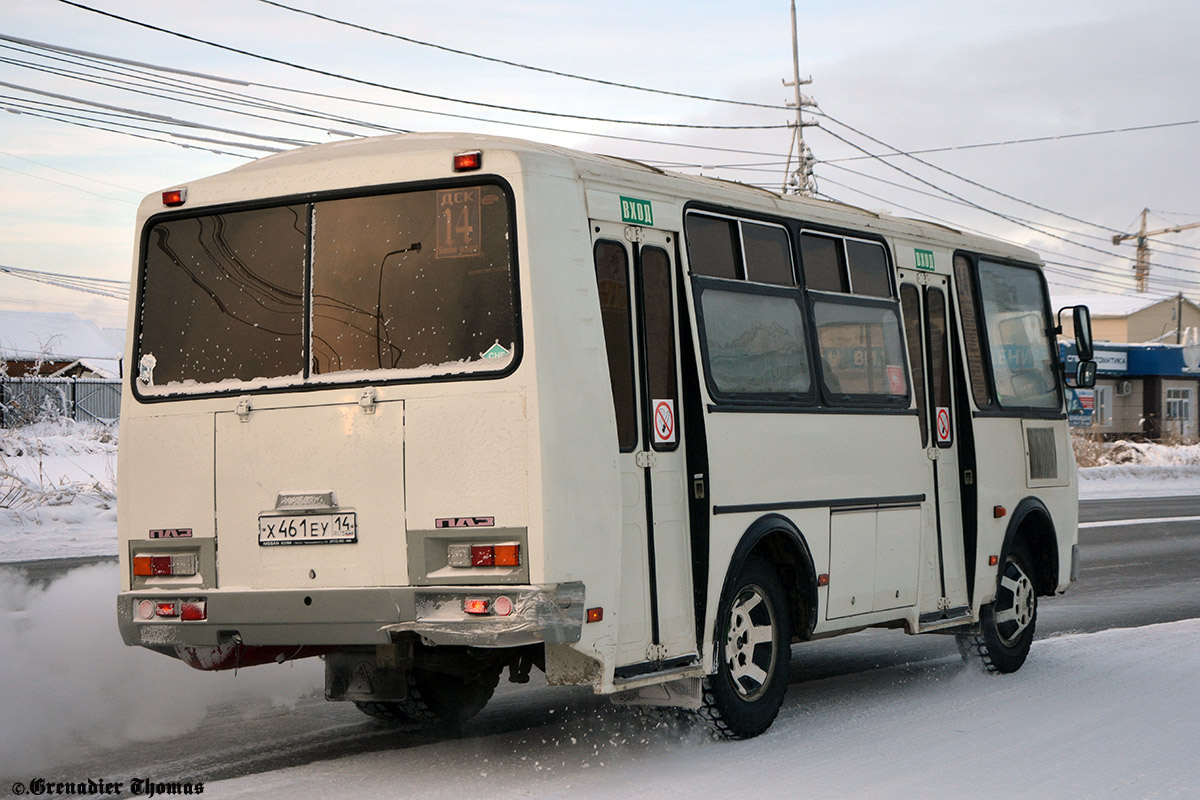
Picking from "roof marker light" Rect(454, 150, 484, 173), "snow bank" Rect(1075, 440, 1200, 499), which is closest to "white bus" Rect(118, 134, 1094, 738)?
"roof marker light" Rect(454, 150, 484, 173)

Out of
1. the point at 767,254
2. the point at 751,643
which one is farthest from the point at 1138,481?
the point at 751,643

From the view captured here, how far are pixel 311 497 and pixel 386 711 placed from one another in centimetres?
203

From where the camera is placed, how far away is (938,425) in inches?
384

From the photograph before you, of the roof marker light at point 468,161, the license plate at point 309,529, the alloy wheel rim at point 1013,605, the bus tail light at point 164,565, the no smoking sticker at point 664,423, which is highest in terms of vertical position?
the roof marker light at point 468,161

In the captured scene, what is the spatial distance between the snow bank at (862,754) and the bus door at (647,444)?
63cm

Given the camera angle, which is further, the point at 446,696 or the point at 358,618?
the point at 446,696

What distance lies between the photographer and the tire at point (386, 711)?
814cm

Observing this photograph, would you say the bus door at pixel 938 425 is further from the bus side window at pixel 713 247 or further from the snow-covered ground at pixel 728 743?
the bus side window at pixel 713 247

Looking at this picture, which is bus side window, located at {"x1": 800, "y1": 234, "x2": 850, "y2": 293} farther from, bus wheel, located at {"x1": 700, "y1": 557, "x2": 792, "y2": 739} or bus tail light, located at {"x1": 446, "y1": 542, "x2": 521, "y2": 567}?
bus tail light, located at {"x1": 446, "y1": 542, "x2": 521, "y2": 567}

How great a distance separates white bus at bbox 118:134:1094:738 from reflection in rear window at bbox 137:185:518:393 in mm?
14

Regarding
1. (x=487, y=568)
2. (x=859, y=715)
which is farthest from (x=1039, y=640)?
(x=487, y=568)

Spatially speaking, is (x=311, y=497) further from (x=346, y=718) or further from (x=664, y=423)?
(x=346, y=718)

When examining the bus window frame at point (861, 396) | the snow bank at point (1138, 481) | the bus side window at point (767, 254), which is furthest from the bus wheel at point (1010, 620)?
the snow bank at point (1138, 481)

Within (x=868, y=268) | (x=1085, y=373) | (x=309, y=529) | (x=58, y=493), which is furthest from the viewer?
(x=58, y=493)
